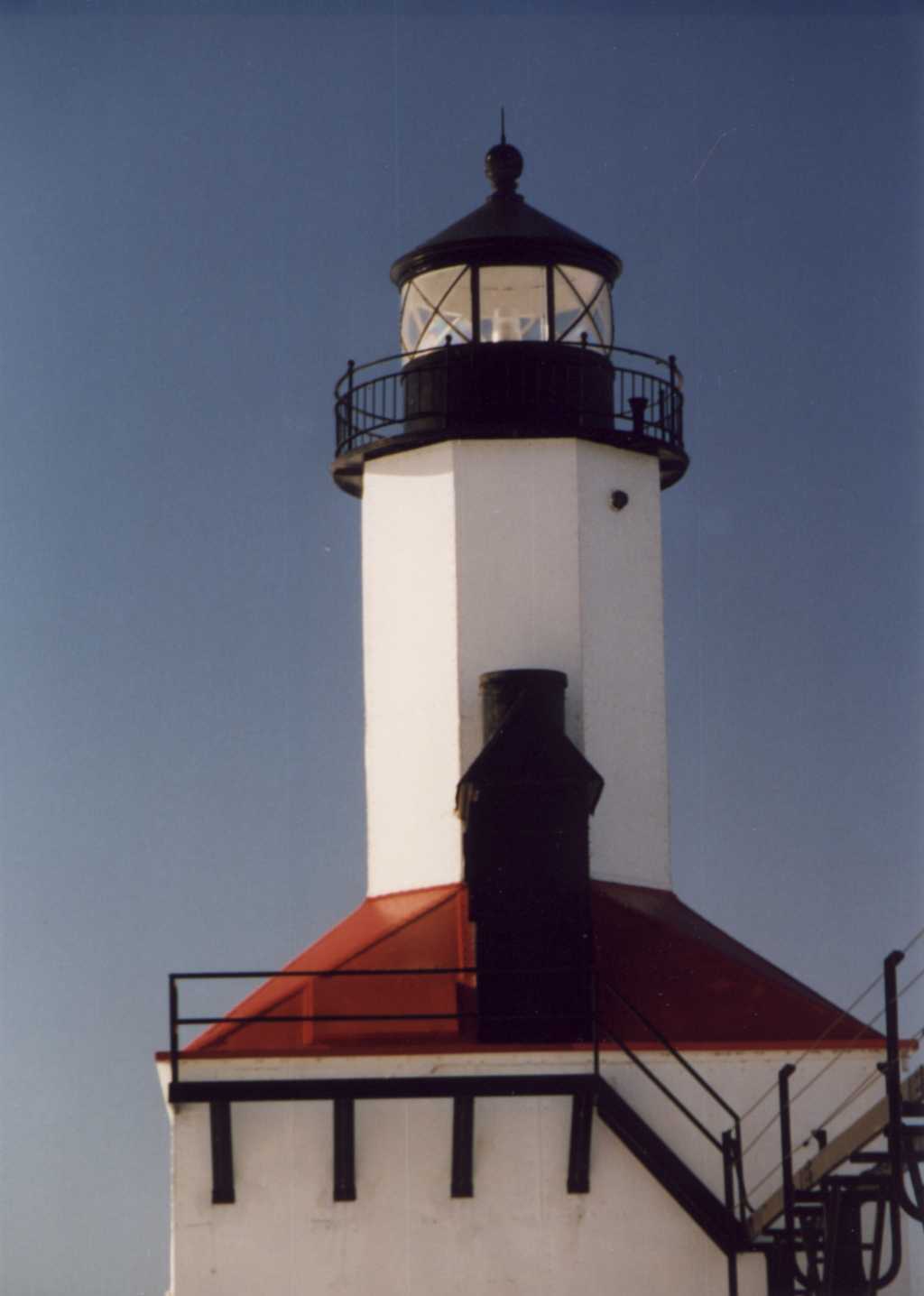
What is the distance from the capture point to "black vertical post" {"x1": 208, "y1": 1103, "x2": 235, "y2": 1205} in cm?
2639

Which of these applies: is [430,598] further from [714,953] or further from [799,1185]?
[799,1185]

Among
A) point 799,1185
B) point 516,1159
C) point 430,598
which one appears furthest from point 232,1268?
point 430,598

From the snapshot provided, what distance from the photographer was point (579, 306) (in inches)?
1195

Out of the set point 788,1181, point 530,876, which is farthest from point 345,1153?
point 788,1181

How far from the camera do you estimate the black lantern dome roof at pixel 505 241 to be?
30.0 m

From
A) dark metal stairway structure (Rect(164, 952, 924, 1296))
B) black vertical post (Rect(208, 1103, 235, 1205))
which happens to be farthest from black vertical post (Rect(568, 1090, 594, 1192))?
black vertical post (Rect(208, 1103, 235, 1205))

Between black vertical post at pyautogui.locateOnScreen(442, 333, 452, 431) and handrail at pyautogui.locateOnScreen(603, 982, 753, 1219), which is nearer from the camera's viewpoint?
handrail at pyautogui.locateOnScreen(603, 982, 753, 1219)

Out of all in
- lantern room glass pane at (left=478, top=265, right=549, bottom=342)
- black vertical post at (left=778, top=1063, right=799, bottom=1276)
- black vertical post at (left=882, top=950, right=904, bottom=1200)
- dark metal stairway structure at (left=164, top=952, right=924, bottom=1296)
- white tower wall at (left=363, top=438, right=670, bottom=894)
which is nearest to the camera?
black vertical post at (left=882, top=950, right=904, bottom=1200)

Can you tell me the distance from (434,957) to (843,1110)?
146 inches

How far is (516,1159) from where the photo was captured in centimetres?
2658

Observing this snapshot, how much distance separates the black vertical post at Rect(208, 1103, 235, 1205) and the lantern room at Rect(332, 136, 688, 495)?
676cm

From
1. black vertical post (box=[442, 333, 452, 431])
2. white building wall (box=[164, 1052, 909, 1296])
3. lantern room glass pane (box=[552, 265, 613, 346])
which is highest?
lantern room glass pane (box=[552, 265, 613, 346])

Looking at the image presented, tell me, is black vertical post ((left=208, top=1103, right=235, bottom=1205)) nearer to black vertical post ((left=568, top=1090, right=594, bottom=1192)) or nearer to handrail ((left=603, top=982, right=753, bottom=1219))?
black vertical post ((left=568, top=1090, right=594, bottom=1192))

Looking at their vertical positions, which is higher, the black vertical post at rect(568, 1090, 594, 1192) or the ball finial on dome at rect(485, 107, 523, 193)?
the ball finial on dome at rect(485, 107, 523, 193)
